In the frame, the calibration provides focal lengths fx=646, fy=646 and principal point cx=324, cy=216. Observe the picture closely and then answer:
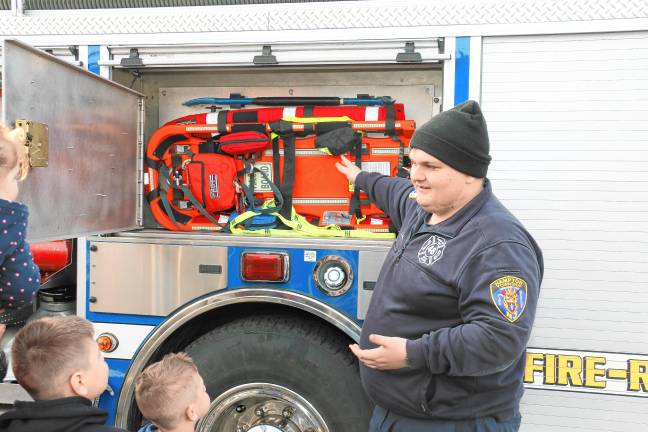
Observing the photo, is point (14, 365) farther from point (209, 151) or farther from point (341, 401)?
point (209, 151)

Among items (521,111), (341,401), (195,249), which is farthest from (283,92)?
(341,401)

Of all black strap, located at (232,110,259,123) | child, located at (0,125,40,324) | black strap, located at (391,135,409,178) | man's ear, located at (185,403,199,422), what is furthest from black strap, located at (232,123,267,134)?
man's ear, located at (185,403,199,422)

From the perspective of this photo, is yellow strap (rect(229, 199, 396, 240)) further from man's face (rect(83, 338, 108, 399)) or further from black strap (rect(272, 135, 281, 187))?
man's face (rect(83, 338, 108, 399))

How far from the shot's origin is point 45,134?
94.6 inches

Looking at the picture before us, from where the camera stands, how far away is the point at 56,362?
1637 mm

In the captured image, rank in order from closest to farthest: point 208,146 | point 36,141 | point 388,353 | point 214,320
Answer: point 388,353
point 36,141
point 214,320
point 208,146

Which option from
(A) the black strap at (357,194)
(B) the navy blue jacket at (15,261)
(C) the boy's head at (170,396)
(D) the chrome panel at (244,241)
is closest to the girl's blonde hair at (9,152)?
(B) the navy blue jacket at (15,261)

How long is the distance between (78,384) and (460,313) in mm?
1122

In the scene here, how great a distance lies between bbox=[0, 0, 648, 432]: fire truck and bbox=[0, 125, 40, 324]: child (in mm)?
447

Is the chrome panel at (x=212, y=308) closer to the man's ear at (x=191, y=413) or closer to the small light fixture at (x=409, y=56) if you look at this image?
the man's ear at (x=191, y=413)

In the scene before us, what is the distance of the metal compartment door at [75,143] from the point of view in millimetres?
2334

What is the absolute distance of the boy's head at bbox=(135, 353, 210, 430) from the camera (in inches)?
74.5

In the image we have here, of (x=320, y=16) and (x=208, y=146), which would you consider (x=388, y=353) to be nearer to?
(x=320, y=16)

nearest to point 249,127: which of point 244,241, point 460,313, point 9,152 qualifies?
point 244,241
